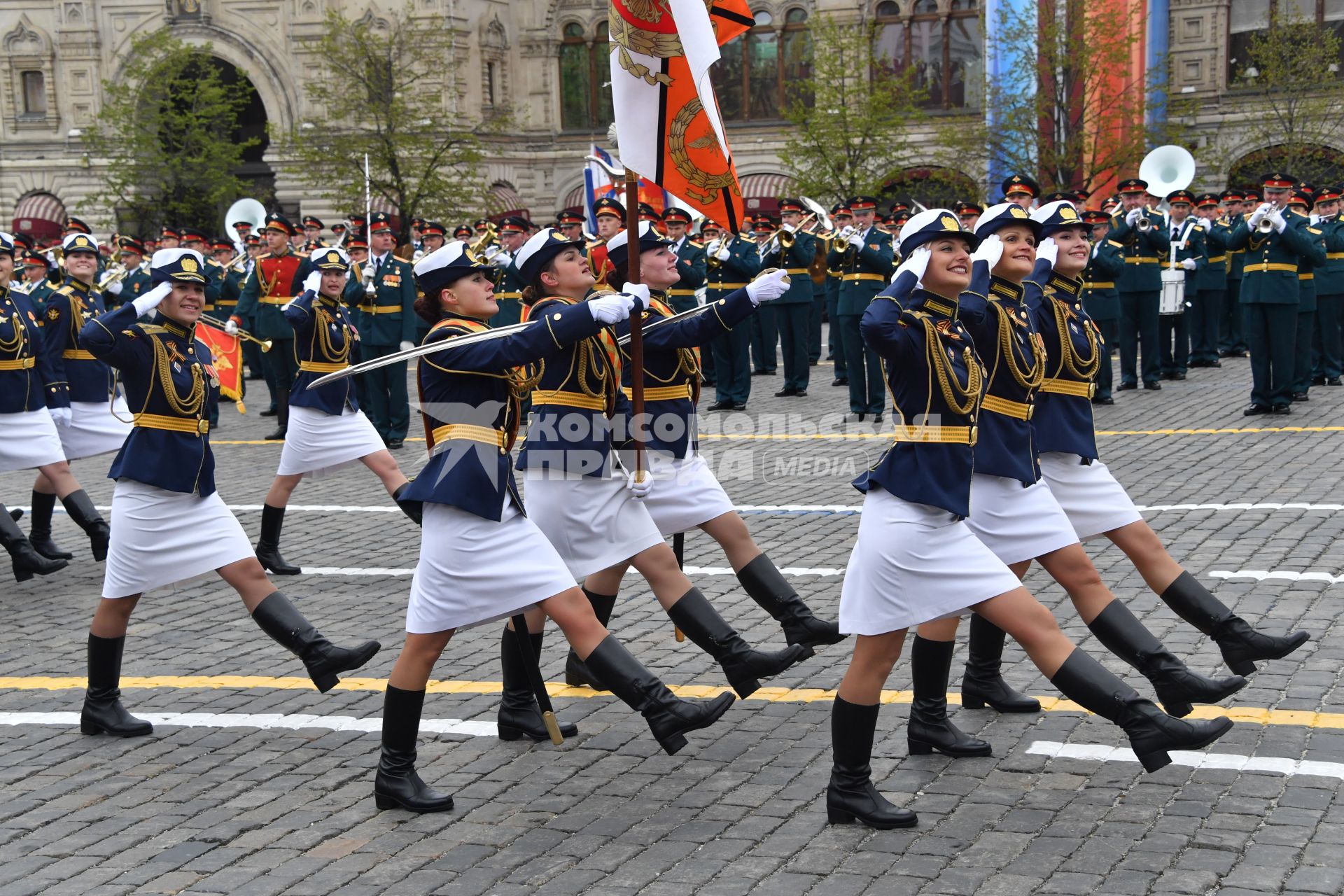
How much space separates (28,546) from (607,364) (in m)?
5.18

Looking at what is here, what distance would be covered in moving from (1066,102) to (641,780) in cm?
2809

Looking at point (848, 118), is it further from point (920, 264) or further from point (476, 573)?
point (476, 573)

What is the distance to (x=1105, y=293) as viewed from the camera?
1680 centimetres

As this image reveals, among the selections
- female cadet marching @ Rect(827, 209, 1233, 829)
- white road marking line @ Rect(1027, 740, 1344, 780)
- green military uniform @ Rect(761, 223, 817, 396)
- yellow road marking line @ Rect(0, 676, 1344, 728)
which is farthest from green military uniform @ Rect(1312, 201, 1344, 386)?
female cadet marching @ Rect(827, 209, 1233, 829)

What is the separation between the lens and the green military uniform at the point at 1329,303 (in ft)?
52.7

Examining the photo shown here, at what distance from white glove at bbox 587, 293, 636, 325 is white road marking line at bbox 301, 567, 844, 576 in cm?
344

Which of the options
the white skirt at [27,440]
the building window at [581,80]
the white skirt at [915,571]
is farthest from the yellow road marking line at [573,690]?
the building window at [581,80]

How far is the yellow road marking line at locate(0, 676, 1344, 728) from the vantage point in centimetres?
599

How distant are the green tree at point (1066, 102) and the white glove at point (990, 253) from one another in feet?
86.0

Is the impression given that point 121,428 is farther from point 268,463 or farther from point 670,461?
point 670,461

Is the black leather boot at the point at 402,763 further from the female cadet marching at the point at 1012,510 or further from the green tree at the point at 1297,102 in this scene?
the green tree at the point at 1297,102

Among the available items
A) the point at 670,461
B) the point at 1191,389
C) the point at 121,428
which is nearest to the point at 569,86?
the point at 1191,389

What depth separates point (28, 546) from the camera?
32.2ft

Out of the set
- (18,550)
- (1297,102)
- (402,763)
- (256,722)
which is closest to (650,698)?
(402,763)
